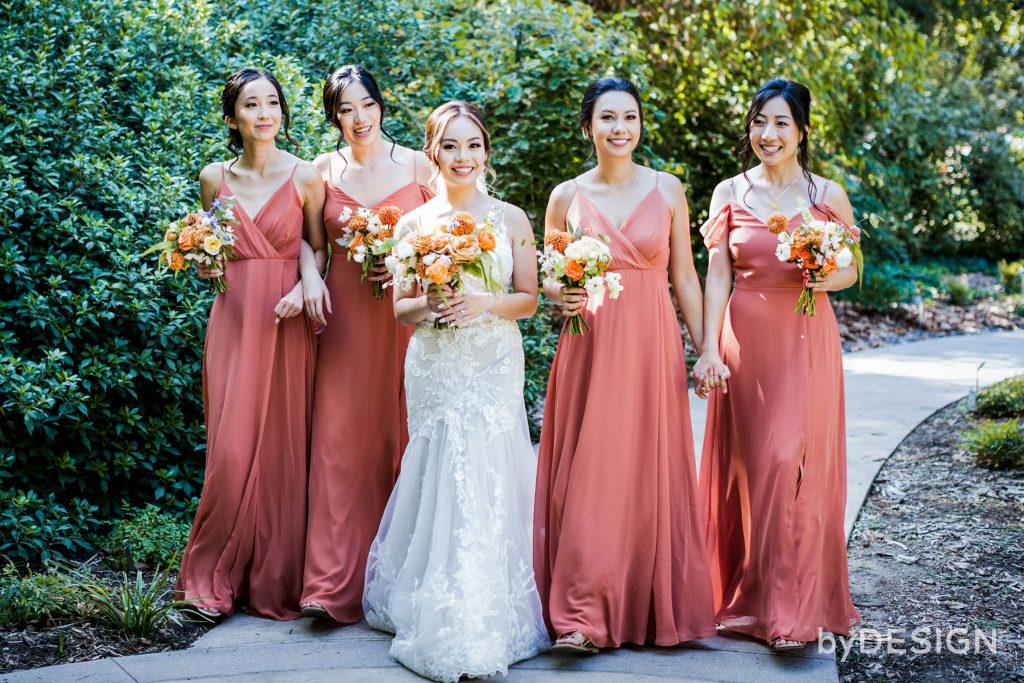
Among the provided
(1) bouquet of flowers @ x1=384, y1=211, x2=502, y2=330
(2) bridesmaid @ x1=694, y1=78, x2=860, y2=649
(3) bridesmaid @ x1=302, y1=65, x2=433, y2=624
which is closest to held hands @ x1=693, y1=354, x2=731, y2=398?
(2) bridesmaid @ x1=694, y1=78, x2=860, y2=649

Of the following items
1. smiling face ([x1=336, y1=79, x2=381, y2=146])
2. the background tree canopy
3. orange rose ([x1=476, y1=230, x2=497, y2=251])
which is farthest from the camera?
the background tree canopy

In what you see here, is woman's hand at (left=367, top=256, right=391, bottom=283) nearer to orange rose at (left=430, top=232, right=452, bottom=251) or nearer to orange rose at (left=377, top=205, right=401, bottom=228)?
orange rose at (left=377, top=205, right=401, bottom=228)

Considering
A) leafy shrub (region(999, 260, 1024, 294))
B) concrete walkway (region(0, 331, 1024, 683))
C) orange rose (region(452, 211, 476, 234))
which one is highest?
leafy shrub (region(999, 260, 1024, 294))

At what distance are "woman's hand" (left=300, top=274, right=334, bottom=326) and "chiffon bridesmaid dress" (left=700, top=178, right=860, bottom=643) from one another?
1979 mm

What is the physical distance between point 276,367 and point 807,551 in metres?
2.74

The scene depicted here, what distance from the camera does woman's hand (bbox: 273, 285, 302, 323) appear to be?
5070mm

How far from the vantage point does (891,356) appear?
1226 cm

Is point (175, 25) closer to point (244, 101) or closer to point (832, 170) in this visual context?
point (244, 101)

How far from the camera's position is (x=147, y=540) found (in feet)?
19.2

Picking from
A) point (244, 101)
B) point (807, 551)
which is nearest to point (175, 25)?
point (244, 101)

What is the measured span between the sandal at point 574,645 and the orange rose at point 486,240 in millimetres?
1731

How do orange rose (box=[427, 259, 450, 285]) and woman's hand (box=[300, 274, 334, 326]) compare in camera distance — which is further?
woman's hand (box=[300, 274, 334, 326])

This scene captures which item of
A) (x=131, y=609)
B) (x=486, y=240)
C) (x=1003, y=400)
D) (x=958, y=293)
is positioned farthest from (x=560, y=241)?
(x=958, y=293)

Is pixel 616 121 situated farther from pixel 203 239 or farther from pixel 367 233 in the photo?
pixel 203 239
